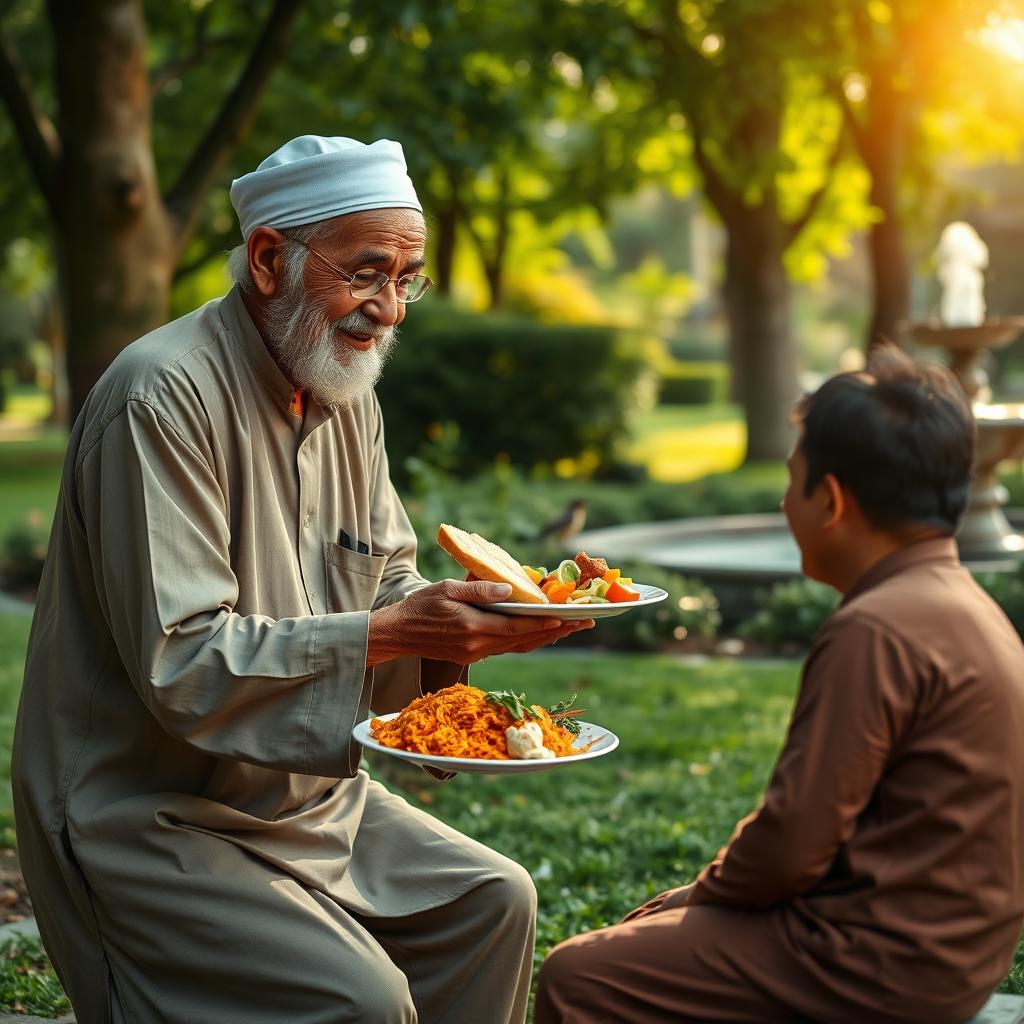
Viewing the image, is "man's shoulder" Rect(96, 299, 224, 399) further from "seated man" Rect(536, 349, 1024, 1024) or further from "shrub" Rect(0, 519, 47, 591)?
"shrub" Rect(0, 519, 47, 591)

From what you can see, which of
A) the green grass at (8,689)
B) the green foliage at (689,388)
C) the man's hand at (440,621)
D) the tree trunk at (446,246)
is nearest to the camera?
the man's hand at (440,621)

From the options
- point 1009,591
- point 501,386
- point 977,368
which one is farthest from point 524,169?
point 1009,591

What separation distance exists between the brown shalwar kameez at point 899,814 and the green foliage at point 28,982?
2223 millimetres

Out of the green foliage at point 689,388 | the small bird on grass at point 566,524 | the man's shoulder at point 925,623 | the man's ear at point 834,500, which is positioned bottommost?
the green foliage at point 689,388

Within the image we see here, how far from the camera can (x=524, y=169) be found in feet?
84.2

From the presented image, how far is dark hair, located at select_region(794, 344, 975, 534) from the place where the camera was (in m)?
2.51

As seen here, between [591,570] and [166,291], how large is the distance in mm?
5928

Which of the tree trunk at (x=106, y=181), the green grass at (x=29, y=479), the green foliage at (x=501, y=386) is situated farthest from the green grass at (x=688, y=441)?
the tree trunk at (x=106, y=181)

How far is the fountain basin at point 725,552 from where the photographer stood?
1038 centimetres

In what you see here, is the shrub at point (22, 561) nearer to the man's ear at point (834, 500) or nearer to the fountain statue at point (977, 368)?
the fountain statue at point (977, 368)

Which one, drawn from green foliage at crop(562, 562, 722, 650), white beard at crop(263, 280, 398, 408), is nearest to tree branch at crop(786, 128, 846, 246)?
green foliage at crop(562, 562, 722, 650)

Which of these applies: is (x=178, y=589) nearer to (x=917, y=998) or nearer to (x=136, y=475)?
(x=136, y=475)

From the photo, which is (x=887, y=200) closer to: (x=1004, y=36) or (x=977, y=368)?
(x=1004, y=36)

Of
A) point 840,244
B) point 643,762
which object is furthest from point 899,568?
point 840,244
